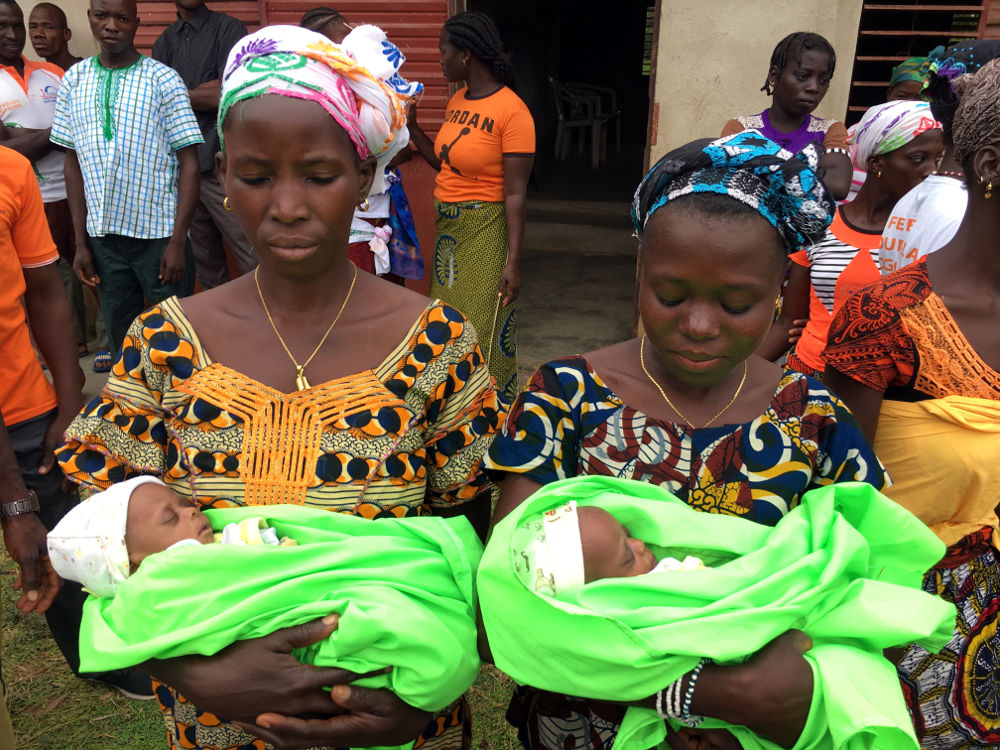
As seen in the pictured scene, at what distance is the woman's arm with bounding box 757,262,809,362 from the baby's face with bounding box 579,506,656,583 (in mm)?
2225

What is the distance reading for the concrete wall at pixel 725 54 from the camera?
5418 mm

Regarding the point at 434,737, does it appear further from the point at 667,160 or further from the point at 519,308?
the point at 519,308

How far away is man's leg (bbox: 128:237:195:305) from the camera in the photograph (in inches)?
204

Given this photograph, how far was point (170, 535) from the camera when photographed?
1613 millimetres

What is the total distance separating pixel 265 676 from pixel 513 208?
13.3 ft

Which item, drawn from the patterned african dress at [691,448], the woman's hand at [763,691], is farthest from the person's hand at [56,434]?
the woman's hand at [763,691]

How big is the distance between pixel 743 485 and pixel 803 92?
3.76 metres

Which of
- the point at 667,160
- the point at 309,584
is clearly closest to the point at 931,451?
the point at 667,160

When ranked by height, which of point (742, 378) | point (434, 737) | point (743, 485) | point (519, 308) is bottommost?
point (519, 308)

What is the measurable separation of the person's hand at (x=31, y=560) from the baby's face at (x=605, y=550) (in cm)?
177

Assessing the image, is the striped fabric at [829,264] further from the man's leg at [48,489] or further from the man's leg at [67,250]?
the man's leg at [67,250]

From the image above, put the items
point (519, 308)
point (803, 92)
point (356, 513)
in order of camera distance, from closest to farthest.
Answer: point (356, 513) < point (803, 92) < point (519, 308)

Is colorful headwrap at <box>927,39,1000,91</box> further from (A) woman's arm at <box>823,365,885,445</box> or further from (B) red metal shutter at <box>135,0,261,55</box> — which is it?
(B) red metal shutter at <box>135,0,261,55</box>

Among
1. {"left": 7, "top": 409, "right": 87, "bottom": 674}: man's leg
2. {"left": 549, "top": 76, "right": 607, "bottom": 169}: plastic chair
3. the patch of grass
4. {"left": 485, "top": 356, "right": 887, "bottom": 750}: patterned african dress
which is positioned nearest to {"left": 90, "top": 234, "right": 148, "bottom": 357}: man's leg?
the patch of grass
